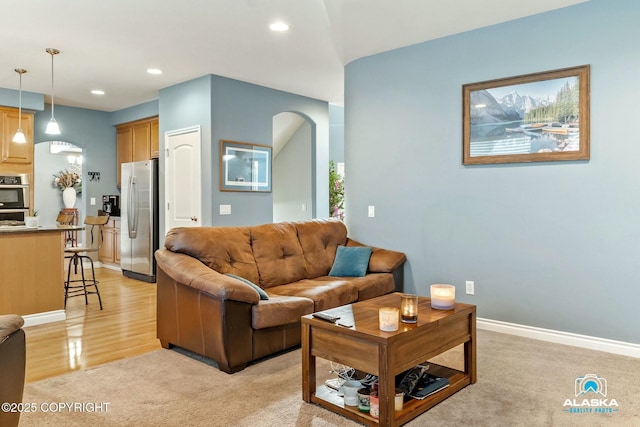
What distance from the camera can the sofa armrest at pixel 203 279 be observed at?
9.34 feet

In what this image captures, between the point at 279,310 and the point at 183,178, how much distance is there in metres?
3.31

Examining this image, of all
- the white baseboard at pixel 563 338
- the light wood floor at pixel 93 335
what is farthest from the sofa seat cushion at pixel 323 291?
the white baseboard at pixel 563 338

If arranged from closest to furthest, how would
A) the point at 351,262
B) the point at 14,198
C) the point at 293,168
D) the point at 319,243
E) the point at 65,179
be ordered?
the point at 351,262, the point at 319,243, the point at 14,198, the point at 293,168, the point at 65,179

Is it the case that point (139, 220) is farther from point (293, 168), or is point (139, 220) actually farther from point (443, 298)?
point (443, 298)

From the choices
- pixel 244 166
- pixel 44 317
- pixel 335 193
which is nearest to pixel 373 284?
pixel 244 166

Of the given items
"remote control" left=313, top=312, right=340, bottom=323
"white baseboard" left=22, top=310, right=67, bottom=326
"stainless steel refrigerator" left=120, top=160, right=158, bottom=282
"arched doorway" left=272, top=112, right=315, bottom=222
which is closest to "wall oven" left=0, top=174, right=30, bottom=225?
"stainless steel refrigerator" left=120, top=160, right=158, bottom=282

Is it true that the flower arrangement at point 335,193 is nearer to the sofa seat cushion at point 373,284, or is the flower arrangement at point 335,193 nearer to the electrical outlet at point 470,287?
the sofa seat cushion at point 373,284

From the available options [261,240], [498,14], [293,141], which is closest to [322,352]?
[261,240]

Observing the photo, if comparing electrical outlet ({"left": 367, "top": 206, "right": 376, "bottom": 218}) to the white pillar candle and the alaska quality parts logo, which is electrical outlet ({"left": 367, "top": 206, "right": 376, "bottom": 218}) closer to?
the alaska quality parts logo

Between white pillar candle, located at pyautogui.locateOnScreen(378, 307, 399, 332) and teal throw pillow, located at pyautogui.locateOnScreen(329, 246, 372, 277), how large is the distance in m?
1.98

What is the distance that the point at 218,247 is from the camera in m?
Result: 3.54

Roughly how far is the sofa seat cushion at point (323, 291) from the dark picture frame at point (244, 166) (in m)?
2.16

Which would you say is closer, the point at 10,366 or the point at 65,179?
the point at 10,366

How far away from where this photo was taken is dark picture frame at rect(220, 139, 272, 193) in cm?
556
